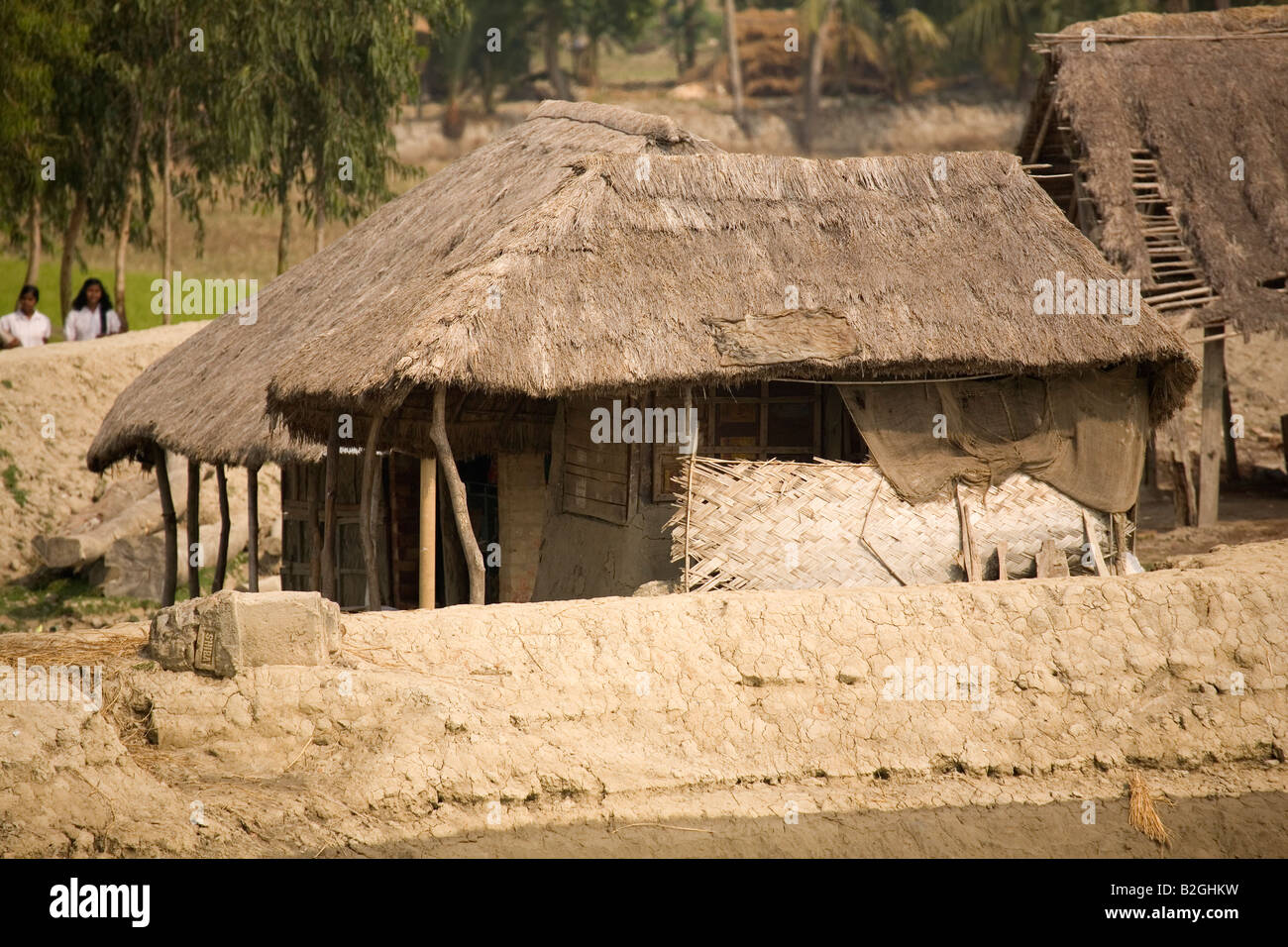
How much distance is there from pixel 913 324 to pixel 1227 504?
710cm

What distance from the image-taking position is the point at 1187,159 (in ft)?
50.5

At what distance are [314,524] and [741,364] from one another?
484cm

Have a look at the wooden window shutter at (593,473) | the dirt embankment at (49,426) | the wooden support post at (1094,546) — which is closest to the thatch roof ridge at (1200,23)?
the wooden support post at (1094,546)

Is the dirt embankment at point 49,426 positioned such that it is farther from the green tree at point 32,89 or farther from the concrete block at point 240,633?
the concrete block at point 240,633

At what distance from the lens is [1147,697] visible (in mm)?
9492

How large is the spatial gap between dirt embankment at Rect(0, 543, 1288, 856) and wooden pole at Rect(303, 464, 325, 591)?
12.8ft

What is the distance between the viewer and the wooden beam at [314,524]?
13.1 m

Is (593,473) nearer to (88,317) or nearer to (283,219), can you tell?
(88,317)

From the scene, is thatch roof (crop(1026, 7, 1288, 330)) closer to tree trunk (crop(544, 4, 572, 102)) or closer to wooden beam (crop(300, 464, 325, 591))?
wooden beam (crop(300, 464, 325, 591))

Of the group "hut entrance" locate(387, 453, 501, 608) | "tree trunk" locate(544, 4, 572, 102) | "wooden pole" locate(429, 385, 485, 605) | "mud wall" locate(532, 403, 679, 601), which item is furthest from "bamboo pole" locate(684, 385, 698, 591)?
"tree trunk" locate(544, 4, 572, 102)

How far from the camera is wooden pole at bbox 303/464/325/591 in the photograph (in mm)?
13125

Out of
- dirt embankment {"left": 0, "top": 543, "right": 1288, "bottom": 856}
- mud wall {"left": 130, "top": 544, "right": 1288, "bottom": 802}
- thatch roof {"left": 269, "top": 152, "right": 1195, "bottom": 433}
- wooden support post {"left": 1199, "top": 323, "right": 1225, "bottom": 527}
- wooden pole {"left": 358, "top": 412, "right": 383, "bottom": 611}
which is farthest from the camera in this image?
wooden support post {"left": 1199, "top": 323, "right": 1225, "bottom": 527}
